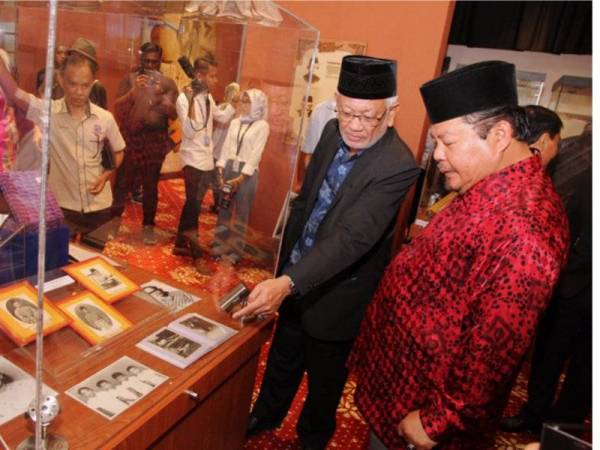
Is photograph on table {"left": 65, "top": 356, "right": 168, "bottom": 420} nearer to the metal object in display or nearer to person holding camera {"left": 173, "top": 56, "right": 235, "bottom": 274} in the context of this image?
the metal object in display

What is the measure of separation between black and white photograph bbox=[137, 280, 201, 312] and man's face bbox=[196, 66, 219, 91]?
609mm

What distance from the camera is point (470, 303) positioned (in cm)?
97

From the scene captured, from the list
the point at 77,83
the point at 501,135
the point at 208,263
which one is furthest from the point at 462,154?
the point at 208,263

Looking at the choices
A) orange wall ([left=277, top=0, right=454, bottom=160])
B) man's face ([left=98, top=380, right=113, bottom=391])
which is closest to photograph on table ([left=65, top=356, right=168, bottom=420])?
man's face ([left=98, top=380, right=113, bottom=391])

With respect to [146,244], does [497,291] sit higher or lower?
higher

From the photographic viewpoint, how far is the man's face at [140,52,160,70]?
3.91 feet

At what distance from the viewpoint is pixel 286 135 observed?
5.46 feet

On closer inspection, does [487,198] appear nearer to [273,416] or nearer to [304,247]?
[304,247]

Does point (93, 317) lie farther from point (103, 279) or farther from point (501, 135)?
point (501, 135)

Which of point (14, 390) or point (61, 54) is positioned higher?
point (61, 54)

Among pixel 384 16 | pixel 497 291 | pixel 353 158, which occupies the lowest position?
pixel 497 291

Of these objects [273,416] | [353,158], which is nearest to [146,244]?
[353,158]

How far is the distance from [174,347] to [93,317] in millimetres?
206

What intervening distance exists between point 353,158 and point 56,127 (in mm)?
902
